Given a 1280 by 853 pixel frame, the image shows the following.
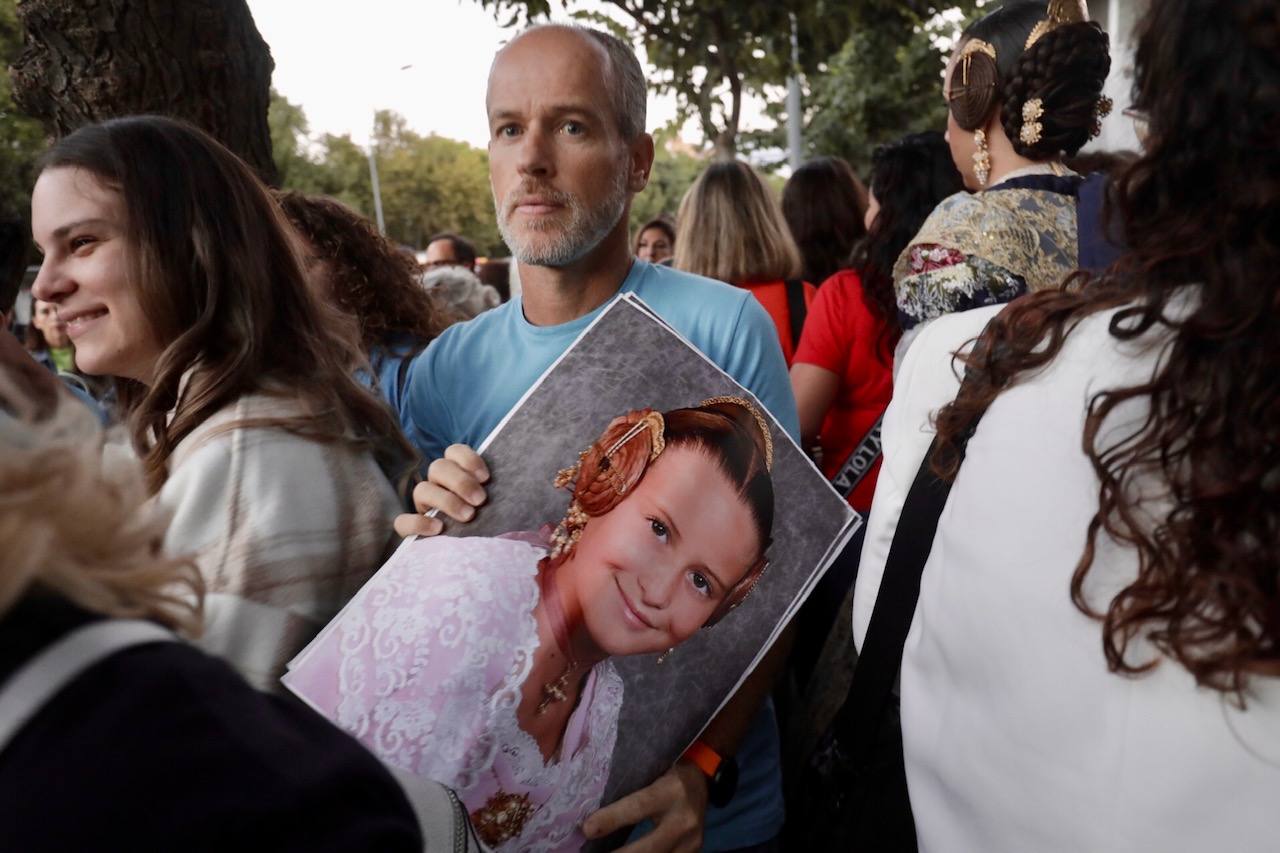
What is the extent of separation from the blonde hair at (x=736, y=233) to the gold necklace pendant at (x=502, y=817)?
9.09 ft

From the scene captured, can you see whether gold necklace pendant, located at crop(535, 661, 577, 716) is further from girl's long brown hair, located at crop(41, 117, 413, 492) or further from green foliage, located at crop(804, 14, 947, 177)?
green foliage, located at crop(804, 14, 947, 177)

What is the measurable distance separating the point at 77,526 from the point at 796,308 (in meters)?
3.28

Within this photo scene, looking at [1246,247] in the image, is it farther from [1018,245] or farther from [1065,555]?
[1018,245]

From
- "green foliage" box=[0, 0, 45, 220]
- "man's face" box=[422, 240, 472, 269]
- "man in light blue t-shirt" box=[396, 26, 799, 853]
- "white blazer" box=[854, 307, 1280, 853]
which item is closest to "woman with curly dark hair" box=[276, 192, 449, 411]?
"green foliage" box=[0, 0, 45, 220]

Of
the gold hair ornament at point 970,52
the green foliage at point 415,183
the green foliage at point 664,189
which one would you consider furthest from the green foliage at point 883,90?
the green foliage at point 415,183

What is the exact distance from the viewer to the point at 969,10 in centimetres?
1045

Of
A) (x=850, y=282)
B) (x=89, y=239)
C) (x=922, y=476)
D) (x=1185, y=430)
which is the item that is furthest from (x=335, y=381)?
(x=850, y=282)

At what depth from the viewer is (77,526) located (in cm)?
63

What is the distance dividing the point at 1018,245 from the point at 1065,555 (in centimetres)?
118

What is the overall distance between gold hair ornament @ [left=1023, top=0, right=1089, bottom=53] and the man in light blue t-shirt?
79 centimetres

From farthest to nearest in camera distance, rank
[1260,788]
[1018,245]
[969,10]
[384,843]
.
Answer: [969,10] < [1018,245] < [1260,788] < [384,843]

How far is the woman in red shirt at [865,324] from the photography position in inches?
125

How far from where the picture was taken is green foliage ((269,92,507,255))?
164 ft

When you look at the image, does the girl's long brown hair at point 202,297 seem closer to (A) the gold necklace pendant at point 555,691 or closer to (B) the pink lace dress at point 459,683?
(B) the pink lace dress at point 459,683
